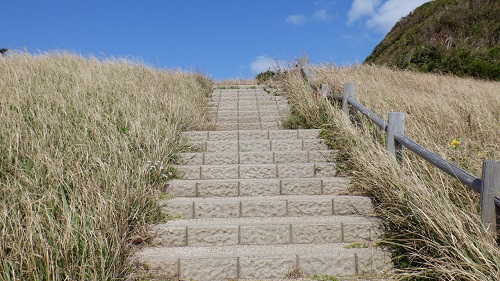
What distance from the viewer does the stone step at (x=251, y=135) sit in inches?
283

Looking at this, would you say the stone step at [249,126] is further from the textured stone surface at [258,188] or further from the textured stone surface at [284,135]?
the textured stone surface at [258,188]

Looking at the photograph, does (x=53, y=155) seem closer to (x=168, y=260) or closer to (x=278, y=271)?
(x=168, y=260)

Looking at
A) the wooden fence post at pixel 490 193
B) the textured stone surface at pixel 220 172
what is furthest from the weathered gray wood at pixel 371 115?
the wooden fence post at pixel 490 193

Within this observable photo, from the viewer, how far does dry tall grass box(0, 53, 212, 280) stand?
3.24 meters

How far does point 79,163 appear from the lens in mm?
4559

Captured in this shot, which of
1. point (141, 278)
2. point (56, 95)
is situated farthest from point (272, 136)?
point (141, 278)

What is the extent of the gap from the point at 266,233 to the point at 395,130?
6.07ft

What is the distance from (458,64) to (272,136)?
12.8m

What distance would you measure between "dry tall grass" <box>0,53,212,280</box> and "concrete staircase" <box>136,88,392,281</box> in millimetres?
386

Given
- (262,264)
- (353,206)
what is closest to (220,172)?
(353,206)

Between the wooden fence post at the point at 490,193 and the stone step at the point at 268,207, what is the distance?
1.71m

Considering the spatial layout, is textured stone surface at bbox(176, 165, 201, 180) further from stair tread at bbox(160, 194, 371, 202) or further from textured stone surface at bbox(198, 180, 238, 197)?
stair tread at bbox(160, 194, 371, 202)

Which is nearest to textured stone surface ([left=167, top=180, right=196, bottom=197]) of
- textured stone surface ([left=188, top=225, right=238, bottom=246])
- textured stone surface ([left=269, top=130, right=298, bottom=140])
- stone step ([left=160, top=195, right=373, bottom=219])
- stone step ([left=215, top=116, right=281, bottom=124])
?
stone step ([left=160, top=195, right=373, bottom=219])

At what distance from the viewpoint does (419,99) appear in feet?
25.9
